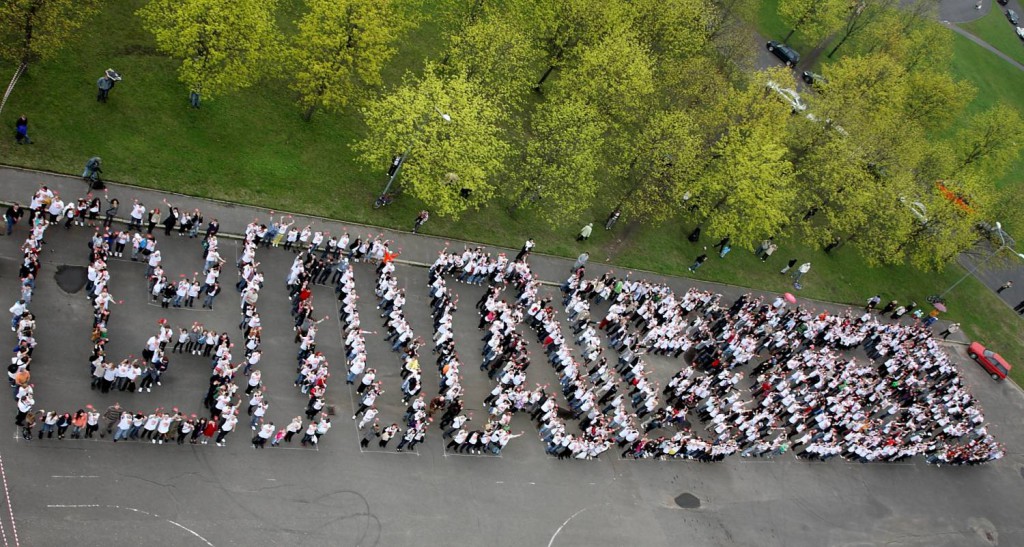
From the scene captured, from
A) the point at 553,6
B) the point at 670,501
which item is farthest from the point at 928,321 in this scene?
the point at 553,6

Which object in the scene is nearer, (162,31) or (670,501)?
→ (670,501)

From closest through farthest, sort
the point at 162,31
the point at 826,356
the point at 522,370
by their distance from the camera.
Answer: the point at 522,370 → the point at 162,31 → the point at 826,356

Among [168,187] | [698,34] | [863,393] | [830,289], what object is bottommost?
[863,393]

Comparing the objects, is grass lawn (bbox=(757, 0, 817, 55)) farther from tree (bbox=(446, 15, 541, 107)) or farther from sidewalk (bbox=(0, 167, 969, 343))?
tree (bbox=(446, 15, 541, 107))

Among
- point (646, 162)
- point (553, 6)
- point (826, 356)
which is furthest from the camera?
point (553, 6)

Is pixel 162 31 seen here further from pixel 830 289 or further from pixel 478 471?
pixel 830 289

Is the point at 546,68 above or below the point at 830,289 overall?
above

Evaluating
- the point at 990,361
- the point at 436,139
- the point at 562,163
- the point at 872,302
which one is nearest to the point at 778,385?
the point at 872,302
